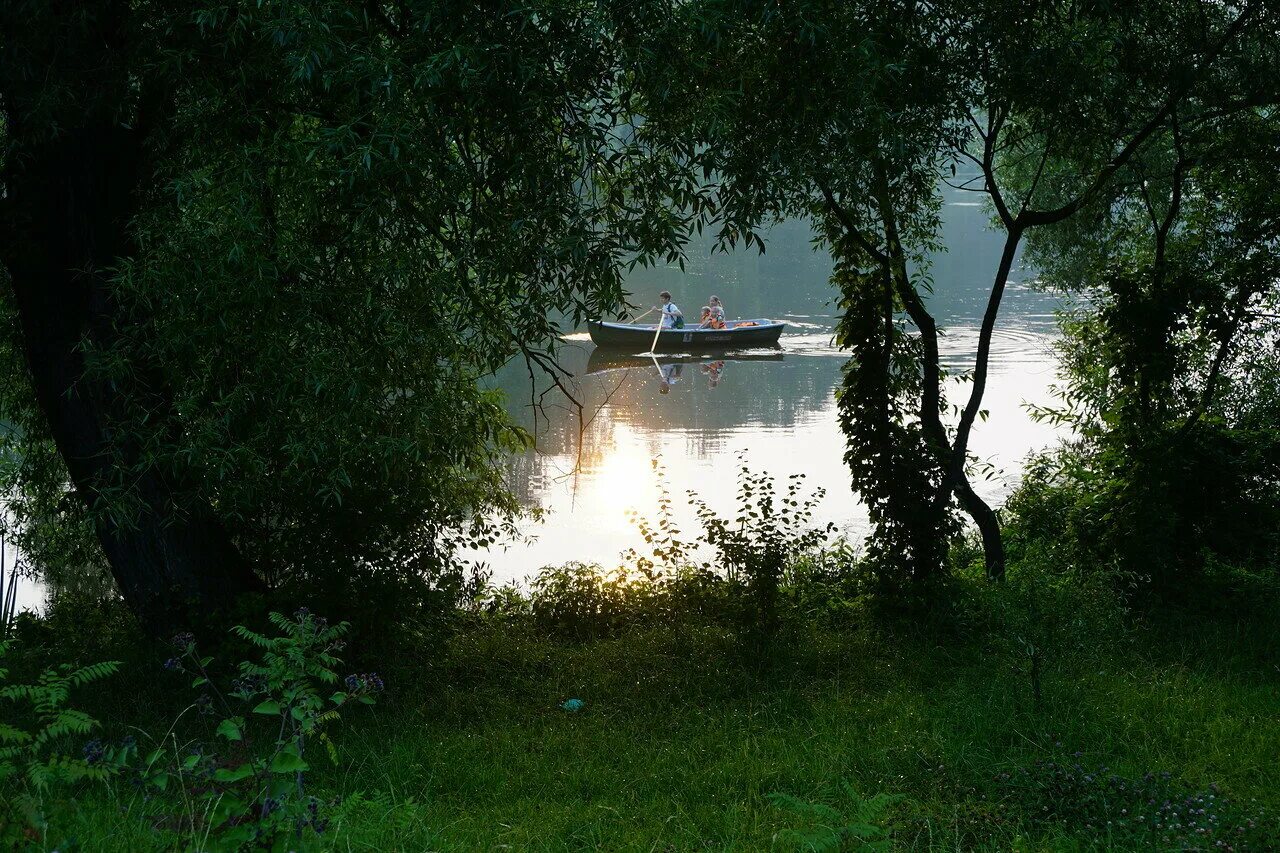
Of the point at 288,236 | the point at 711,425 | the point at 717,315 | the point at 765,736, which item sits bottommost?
the point at 765,736

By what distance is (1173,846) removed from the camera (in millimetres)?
3881

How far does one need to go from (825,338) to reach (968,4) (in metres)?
19.4

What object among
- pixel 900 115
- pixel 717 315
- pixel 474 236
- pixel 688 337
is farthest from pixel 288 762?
pixel 717 315

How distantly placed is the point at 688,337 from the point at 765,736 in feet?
61.9

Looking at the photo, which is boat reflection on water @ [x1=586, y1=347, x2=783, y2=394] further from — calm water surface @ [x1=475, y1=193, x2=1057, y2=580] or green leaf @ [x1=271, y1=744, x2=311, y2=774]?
green leaf @ [x1=271, y1=744, x2=311, y2=774]

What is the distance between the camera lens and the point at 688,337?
24.0 metres

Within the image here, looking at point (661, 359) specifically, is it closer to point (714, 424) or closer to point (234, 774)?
point (714, 424)

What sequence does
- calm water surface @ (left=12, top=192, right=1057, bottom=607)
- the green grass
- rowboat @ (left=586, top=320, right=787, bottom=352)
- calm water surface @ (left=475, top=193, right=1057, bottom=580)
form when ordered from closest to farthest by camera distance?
the green grass < calm water surface @ (left=12, top=192, right=1057, bottom=607) < calm water surface @ (left=475, top=193, right=1057, bottom=580) < rowboat @ (left=586, top=320, right=787, bottom=352)

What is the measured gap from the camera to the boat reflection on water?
2247cm

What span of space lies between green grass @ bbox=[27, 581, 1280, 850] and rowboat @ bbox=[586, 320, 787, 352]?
55.1ft

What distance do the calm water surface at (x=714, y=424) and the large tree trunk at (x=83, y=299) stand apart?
7.39ft

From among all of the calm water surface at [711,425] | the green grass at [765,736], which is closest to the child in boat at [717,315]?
the calm water surface at [711,425]

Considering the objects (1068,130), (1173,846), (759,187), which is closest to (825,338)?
(1068,130)

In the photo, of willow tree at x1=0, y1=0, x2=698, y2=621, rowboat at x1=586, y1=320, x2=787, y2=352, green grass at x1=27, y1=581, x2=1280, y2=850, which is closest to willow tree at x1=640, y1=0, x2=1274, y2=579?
willow tree at x1=0, y1=0, x2=698, y2=621
